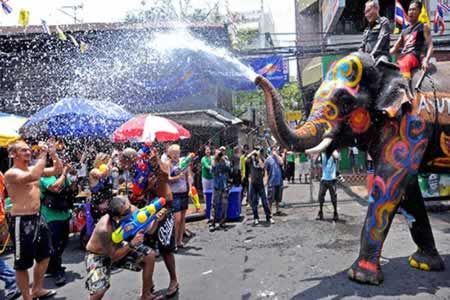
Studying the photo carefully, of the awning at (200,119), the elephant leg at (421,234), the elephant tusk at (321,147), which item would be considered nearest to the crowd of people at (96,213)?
the elephant tusk at (321,147)

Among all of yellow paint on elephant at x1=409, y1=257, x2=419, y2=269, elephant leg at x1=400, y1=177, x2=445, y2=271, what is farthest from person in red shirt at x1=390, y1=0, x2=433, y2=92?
yellow paint on elephant at x1=409, y1=257, x2=419, y2=269

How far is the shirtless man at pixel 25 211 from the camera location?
14.7 ft

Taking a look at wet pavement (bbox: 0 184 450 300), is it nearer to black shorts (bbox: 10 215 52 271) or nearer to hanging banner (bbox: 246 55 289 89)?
black shorts (bbox: 10 215 52 271)

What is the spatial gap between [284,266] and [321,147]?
7.09 feet

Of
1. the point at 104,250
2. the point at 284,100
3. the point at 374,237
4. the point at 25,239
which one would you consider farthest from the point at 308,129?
the point at 284,100

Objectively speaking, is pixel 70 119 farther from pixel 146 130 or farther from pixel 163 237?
pixel 163 237

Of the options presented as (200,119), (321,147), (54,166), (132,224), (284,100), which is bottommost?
(132,224)

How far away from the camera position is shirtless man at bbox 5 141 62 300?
4.48 m

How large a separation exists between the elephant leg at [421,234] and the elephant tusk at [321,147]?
57.1 inches

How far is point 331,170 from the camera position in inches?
351

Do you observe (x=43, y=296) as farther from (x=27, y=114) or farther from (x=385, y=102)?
(x=27, y=114)

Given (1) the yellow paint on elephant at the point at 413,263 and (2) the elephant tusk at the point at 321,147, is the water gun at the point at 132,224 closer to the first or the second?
(2) the elephant tusk at the point at 321,147

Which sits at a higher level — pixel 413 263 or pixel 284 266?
pixel 413 263

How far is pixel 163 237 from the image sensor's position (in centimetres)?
460
